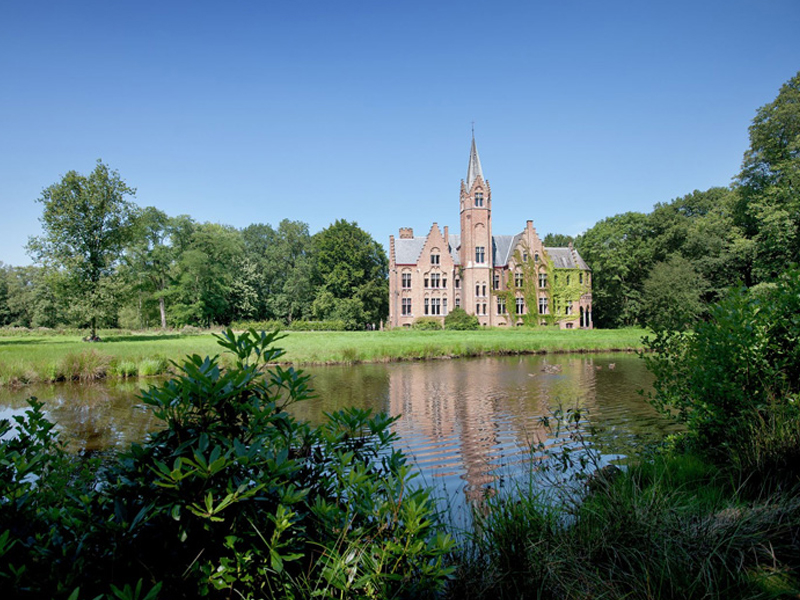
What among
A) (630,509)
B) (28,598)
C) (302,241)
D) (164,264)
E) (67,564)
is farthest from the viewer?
(302,241)

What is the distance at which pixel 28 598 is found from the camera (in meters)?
1.77

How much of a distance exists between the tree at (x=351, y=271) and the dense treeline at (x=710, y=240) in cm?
2808

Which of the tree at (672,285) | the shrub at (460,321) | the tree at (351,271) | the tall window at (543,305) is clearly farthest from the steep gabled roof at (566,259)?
the tree at (351,271)

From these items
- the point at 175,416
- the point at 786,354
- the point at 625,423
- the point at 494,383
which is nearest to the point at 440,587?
the point at 175,416

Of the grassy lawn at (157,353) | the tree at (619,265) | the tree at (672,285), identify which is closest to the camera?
the grassy lawn at (157,353)

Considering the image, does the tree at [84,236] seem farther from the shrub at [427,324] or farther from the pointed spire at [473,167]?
the pointed spire at [473,167]

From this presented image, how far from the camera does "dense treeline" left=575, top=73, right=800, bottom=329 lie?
101 ft

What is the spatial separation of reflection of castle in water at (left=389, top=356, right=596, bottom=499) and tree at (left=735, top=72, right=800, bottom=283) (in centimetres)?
1935

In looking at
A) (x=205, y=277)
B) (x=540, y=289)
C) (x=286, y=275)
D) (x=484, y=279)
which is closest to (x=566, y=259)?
(x=540, y=289)

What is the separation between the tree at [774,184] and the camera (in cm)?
3028

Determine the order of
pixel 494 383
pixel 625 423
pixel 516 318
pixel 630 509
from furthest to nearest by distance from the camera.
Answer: pixel 516 318, pixel 494 383, pixel 625 423, pixel 630 509

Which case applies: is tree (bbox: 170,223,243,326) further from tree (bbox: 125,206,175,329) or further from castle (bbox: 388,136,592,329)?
castle (bbox: 388,136,592,329)

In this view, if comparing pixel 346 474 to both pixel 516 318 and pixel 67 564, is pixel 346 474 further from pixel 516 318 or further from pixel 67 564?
pixel 516 318

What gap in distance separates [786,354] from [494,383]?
1234 centimetres
